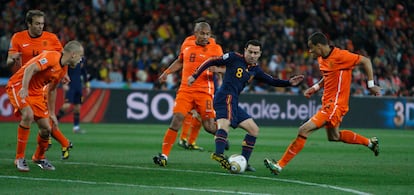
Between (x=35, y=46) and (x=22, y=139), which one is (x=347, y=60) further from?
(x=35, y=46)

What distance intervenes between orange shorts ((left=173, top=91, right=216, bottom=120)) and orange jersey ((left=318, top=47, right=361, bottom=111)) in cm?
256

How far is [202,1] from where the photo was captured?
103ft

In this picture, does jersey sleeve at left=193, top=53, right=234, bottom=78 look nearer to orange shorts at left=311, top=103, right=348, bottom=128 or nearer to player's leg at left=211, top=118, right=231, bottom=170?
player's leg at left=211, top=118, right=231, bottom=170

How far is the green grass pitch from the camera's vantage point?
954cm

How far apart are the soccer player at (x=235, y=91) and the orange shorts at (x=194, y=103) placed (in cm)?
138

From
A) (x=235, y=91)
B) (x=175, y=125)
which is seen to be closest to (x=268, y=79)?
(x=235, y=91)

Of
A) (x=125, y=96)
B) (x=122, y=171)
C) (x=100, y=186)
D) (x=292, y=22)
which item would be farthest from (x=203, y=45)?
(x=292, y=22)

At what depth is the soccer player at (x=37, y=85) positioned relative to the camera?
10992 mm

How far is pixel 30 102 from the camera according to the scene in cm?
1134

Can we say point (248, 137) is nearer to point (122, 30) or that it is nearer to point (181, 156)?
point (181, 156)

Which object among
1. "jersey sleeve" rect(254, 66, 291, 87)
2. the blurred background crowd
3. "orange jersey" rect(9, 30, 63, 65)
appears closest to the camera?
"jersey sleeve" rect(254, 66, 291, 87)

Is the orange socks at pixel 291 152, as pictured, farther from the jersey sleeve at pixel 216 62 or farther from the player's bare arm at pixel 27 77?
the player's bare arm at pixel 27 77

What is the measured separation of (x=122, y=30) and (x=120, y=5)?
1.26 metres

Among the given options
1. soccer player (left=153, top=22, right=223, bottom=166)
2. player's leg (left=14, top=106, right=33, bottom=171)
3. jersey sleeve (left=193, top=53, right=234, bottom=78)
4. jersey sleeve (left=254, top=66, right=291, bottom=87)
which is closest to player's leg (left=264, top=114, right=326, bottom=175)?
jersey sleeve (left=254, top=66, right=291, bottom=87)
